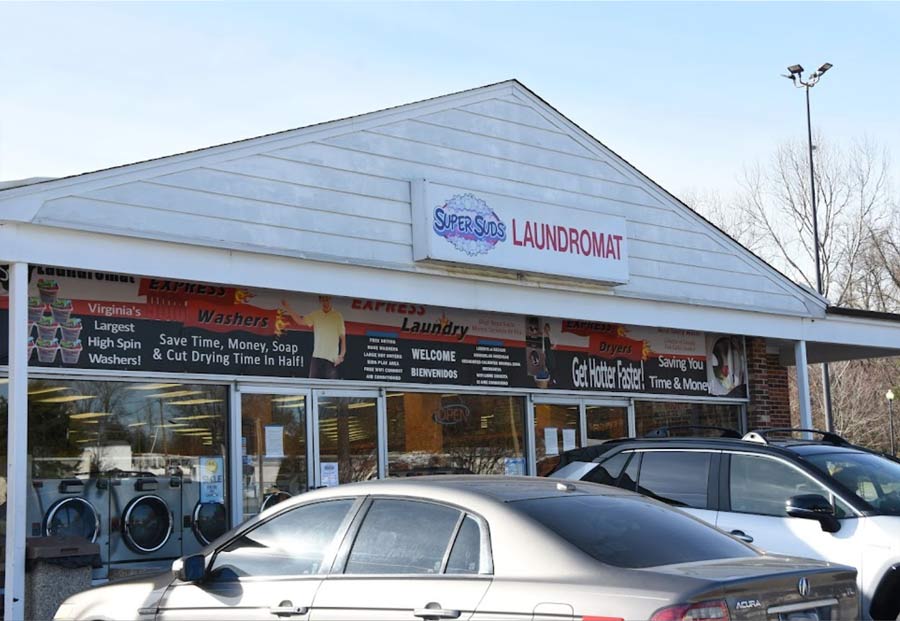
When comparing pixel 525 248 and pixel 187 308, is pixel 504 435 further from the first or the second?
pixel 187 308

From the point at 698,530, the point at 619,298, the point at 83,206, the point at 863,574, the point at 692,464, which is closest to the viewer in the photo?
the point at 698,530

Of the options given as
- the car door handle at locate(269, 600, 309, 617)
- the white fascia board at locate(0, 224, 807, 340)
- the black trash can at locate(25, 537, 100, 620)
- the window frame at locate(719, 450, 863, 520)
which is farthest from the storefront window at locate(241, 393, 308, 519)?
the car door handle at locate(269, 600, 309, 617)

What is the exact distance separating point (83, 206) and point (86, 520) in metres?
2.89

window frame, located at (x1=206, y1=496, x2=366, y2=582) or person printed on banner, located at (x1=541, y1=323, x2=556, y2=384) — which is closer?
window frame, located at (x1=206, y1=496, x2=366, y2=582)

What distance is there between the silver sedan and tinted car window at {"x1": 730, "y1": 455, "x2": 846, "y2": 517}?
8.88 feet

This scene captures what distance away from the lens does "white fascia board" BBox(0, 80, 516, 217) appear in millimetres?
9391

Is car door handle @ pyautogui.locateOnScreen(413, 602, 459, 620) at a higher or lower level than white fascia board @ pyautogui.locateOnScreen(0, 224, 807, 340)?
lower

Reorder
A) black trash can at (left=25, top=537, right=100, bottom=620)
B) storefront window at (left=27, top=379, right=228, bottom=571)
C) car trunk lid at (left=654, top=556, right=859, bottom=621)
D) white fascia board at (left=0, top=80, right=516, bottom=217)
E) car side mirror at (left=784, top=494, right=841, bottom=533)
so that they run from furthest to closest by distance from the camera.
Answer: storefront window at (left=27, top=379, right=228, bottom=571)
white fascia board at (left=0, top=80, right=516, bottom=217)
black trash can at (left=25, top=537, right=100, bottom=620)
car side mirror at (left=784, top=494, right=841, bottom=533)
car trunk lid at (left=654, top=556, right=859, bottom=621)

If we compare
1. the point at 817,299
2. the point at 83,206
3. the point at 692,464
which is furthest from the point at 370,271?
the point at 817,299

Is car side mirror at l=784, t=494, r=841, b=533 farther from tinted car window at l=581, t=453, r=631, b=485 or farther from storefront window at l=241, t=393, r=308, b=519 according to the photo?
storefront window at l=241, t=393, r=308, b=519

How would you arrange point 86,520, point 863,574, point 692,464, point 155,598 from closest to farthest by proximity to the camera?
point 155,598 < point 863,574 < point 692,464 < point 86,520

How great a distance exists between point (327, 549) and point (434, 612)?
921 millimetres

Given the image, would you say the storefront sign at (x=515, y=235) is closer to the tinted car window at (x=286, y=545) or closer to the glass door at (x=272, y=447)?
the glass door at (x=272, y=447)

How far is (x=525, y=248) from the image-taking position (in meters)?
13.2
